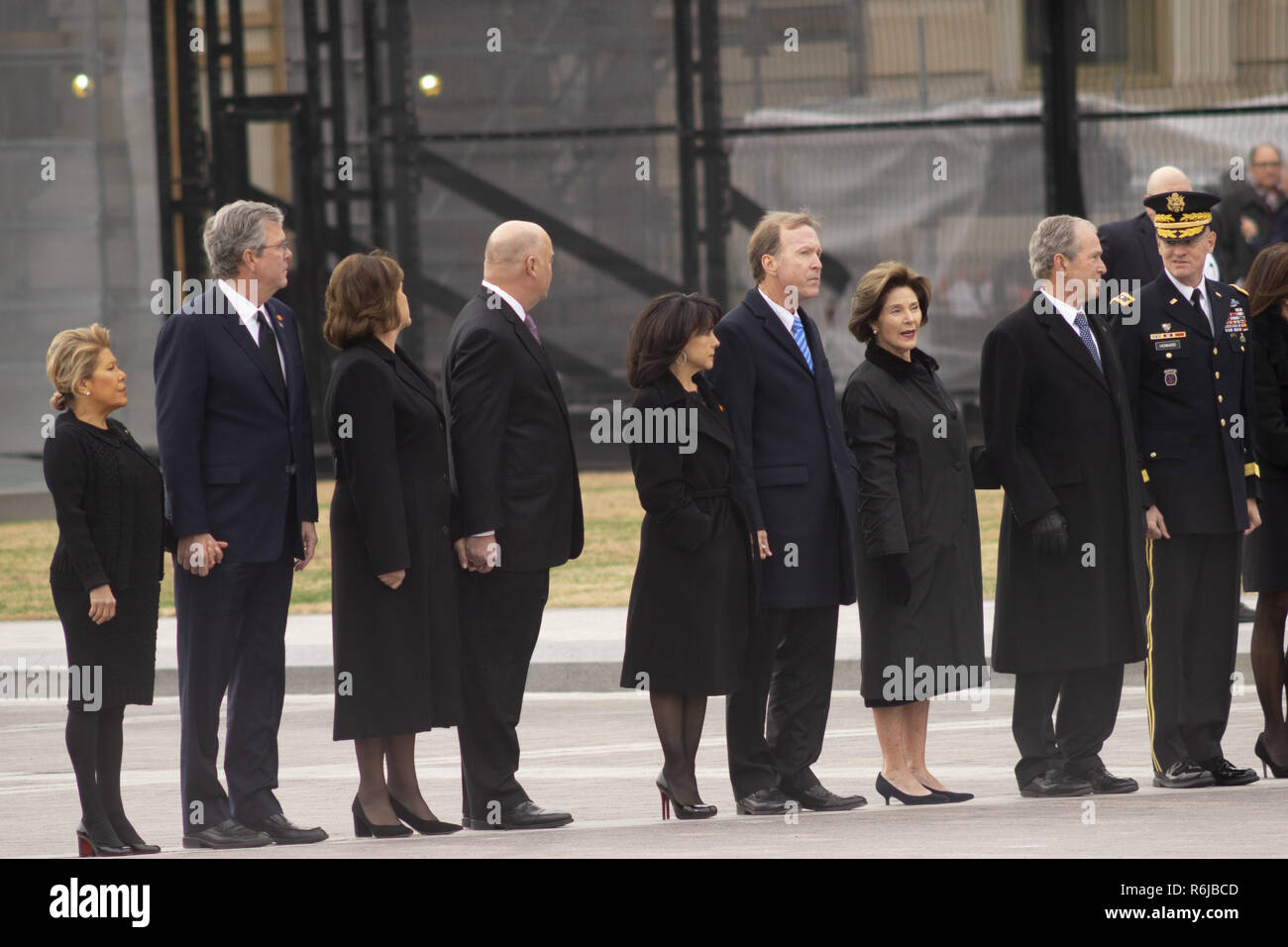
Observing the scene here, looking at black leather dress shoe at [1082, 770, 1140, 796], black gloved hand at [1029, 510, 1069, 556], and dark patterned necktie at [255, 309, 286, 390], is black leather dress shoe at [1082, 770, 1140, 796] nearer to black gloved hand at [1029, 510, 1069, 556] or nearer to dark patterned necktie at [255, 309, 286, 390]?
black gloved hand at [1029, 510, 1069, 556]

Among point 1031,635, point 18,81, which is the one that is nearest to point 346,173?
point 18,81

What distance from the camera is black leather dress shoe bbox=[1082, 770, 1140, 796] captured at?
734 centimetres

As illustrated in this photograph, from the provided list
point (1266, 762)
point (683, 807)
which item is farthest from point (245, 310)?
point (1266, 762)

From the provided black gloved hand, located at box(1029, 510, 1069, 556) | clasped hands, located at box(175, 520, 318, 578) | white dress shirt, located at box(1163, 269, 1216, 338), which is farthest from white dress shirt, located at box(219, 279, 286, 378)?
white dress shirt, located at box(1163, 269, 1216, 338)

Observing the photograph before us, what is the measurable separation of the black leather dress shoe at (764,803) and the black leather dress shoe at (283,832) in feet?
4.49

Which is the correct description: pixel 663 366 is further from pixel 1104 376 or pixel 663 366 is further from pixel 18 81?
pixel 18 81

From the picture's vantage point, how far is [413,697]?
6.85 metres

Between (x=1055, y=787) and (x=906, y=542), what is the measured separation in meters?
0.95

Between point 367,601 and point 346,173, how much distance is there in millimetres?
13568

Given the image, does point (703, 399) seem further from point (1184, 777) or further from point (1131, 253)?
point (1131, 253)

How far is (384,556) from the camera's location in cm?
673

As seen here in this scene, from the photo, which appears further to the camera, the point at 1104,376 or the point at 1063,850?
the point at 1104,376

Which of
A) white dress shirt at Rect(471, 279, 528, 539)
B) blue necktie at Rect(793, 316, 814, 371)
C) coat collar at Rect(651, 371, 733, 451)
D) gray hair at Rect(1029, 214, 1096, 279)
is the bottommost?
coat collar at Rect(651, 371, 733, 451)

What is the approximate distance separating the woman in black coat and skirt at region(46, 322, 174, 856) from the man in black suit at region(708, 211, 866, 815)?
1.91 m
